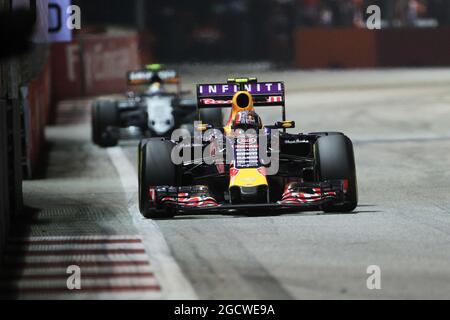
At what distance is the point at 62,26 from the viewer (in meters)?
22.3

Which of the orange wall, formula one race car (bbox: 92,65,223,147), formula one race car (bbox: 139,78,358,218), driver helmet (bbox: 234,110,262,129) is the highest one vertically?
driver helmet (bbox: 234,110,262,129)

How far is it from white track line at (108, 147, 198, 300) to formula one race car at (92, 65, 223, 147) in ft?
21.6

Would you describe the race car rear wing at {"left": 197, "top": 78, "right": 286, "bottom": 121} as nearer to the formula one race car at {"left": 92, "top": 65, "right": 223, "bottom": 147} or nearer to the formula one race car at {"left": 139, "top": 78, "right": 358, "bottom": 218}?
the formula one race car at {"left": 139, "top": 78, "right": 358, "bottom": 218}

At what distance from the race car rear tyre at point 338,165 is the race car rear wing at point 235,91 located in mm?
1121

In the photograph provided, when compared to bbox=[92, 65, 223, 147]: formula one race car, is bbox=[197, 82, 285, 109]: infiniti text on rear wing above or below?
above

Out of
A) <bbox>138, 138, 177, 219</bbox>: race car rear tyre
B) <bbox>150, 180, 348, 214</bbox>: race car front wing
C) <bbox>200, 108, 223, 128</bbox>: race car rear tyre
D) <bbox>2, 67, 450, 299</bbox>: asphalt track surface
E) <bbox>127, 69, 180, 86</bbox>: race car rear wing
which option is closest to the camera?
<bbox>2, 67, 450, 299</bbox>: asphalt track surface

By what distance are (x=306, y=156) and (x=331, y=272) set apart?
4.72 metres

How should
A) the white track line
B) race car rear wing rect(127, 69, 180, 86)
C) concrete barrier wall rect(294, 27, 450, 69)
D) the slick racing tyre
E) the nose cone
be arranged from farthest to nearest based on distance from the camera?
concrete barrier wall rect(294, 27, 450, 69) → the slick racing tyre → race car rear wing rect(127, 69, 180, 86) → the nose cone → the white track line

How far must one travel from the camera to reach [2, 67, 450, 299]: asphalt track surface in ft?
31.9

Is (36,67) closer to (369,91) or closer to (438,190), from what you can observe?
(438,190)

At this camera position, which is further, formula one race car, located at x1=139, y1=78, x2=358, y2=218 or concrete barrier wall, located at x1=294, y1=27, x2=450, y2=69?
concrete barrier wall, located at x1=294, y1=27, x2=450, y2=69

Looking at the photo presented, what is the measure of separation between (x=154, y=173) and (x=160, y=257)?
2.74 m

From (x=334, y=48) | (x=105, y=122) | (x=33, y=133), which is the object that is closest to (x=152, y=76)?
(x=105, y=122)

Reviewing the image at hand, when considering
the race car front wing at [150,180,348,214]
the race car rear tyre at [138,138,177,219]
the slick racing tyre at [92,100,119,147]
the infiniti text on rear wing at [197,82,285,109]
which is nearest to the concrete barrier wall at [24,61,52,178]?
the slick racing tyre at [92,100,119,147]
